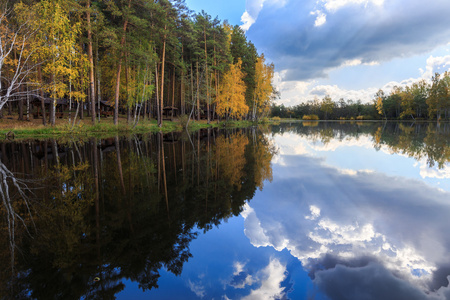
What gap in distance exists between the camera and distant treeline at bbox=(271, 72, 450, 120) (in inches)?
3159

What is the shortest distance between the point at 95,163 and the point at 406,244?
1148cm

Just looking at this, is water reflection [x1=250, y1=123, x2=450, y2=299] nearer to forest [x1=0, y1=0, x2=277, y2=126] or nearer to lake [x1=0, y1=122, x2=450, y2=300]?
lake [x1=0, y1=122, x2=450, y2=300]

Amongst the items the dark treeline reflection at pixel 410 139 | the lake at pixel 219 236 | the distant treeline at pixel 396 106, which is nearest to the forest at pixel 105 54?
the lake at pixel 219 236

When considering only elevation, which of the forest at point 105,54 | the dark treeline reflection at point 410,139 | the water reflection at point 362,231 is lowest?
the water reflection at point 362,231

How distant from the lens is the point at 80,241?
164 inches

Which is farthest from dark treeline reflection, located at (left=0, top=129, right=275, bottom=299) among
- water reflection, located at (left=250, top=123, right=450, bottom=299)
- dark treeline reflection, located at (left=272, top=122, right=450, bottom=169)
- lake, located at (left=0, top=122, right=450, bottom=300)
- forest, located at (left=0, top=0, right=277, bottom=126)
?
dark treeline reflection, located at (left=272, top=122, right=450, bottom=169)

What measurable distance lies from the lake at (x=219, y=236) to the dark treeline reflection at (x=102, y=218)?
27 mm

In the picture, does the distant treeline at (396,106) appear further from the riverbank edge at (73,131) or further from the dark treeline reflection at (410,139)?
the riverbank edge at (73,131)

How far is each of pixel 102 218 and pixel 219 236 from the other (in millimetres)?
2736

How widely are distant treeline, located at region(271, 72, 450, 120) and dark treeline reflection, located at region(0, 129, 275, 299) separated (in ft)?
298

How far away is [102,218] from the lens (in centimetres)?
509

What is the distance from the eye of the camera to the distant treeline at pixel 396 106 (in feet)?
263

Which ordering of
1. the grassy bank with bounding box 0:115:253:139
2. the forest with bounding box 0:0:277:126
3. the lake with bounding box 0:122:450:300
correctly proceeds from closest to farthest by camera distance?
1. the lake with bounding box 0:122:450:300
2. the forest with bounding box 0:0:277:126
3. the grassy bank with bounding box 0:115:253:139

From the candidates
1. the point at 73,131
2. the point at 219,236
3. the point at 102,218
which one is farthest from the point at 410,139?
the point at 73,131
